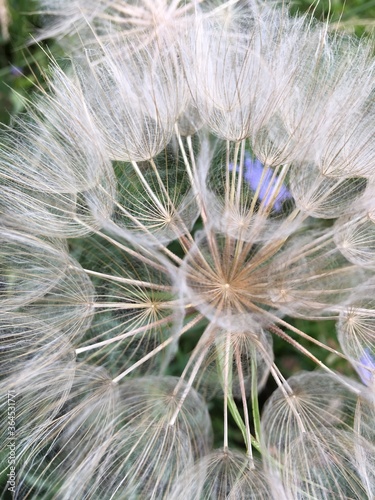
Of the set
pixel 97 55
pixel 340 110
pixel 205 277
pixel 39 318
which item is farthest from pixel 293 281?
pixel 97 55

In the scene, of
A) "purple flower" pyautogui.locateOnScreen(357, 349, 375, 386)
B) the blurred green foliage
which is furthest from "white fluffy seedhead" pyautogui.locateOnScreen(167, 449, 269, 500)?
the blurred green foliage

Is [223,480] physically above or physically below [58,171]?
below

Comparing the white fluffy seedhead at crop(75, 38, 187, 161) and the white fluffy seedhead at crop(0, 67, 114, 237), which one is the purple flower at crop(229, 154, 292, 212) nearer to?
the white fluffy seedhead at crop(75, 38, 187, 161)

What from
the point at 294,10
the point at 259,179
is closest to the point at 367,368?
the point at 259,179

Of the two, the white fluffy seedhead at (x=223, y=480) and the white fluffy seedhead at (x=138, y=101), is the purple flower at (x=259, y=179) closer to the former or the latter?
the white fluffy seedhead at (x=138, y=101)

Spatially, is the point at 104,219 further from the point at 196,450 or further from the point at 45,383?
the point at 196,450

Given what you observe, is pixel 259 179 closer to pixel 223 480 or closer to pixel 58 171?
pixel 58 171

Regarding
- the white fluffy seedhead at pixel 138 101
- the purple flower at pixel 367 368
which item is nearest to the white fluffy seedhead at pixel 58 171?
the white fluffy seedhead at pixel 138 101

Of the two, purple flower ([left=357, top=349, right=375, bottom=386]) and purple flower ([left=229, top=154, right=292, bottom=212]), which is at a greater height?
purple flower ([left=229, top=154, right=292, bottom=212])
